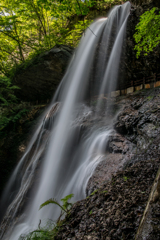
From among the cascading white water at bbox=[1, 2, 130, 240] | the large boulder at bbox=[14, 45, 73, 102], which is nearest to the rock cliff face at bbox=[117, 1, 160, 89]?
the cascading white water at bbox=[1, 2, 130, 240]

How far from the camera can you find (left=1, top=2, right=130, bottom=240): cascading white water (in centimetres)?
554

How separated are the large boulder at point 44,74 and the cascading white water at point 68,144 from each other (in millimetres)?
759

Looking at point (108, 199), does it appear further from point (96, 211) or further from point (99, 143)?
point (99, 143)

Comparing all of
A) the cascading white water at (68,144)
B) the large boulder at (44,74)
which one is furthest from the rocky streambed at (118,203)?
the large boulder at (44,74)

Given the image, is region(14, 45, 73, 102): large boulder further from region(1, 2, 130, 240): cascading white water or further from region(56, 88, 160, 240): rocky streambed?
region(56, 88, 160, 240): rocky streambed

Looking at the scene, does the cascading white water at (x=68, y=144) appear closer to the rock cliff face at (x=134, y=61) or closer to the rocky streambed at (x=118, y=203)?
the rock cliff face at (x=134, y=61)

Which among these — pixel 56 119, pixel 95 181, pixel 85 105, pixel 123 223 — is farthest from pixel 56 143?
pixel 123 223

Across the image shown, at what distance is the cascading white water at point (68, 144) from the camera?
5.54 m

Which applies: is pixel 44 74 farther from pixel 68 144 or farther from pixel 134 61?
pixel 68 144

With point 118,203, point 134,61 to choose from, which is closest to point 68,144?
point 118,203

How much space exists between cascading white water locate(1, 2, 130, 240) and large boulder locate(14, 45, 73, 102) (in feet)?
2.49

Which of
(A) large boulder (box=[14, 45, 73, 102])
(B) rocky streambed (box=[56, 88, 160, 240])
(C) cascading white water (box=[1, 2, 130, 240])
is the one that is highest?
(A) large boulder (box=[14, 45, 73, 102])

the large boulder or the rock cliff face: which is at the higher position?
the large boulder

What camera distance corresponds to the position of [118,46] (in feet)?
34.7
